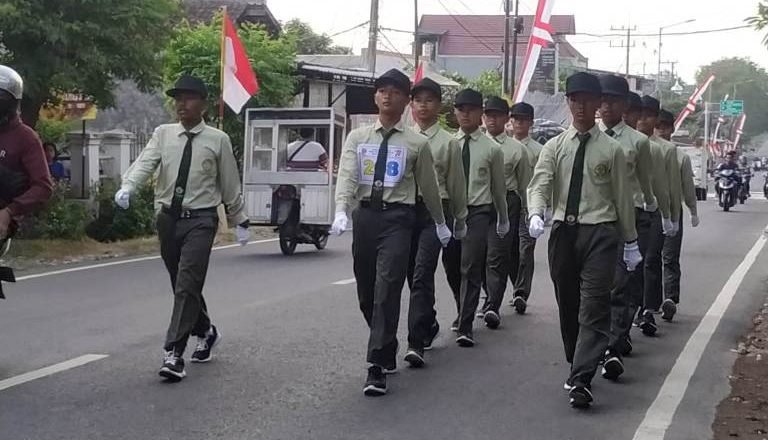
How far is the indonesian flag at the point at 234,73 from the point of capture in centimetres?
1903

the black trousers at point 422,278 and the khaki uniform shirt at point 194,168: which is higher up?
the khaki uniform shirt at point 194,168

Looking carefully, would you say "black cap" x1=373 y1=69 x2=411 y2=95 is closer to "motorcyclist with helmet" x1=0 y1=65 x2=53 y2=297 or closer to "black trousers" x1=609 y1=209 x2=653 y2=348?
"black trousers" x1=609 y1=209 x2=653 y2=348

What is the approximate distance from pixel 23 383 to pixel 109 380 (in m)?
0.54

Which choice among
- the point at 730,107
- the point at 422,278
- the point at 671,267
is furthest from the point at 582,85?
the point at 730,107

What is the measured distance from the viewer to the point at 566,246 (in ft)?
23.9

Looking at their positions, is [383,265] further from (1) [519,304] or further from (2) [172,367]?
(1) [519,304]

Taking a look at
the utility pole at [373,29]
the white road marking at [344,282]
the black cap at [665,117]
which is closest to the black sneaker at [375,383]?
the black cap at [665,117]

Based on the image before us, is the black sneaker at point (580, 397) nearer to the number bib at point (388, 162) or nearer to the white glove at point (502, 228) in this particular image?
the number bib at point (388, 162)

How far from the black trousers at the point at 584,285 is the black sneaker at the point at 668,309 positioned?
3697mm

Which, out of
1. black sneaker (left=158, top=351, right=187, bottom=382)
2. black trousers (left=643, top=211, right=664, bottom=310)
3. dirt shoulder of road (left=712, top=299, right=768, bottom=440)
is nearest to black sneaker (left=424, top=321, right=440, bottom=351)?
black sneaker (left=158, top=351, right=187, bottom=382)

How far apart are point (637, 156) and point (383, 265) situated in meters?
2.01

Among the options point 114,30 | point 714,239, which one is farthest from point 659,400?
point 714,239

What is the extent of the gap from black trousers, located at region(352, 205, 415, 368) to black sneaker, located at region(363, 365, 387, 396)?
0.17ft

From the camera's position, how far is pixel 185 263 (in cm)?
757
